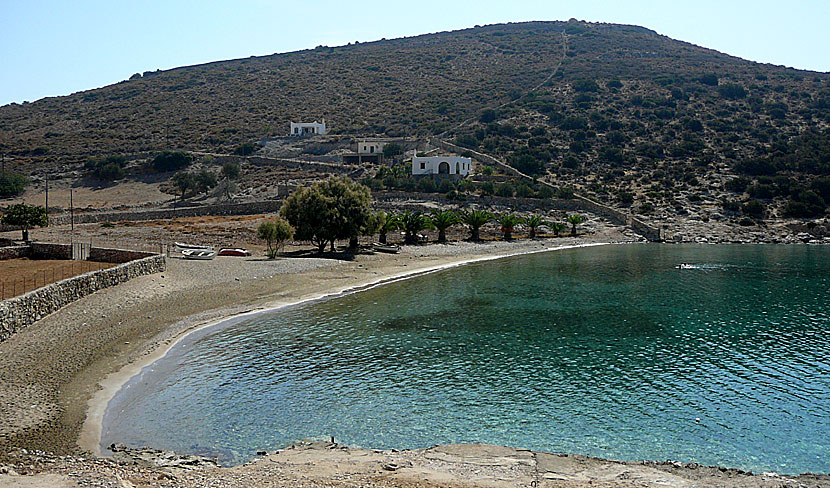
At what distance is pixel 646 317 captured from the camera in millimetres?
29984

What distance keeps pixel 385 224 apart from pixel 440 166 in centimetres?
3214

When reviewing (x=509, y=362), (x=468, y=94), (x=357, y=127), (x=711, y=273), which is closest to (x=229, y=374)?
(x=509, y=362)

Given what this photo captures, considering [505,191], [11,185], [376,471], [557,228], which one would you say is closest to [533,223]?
[557,228]

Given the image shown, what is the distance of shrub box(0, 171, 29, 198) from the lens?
83.1 meters

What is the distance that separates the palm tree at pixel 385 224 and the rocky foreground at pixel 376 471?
36.1 meters

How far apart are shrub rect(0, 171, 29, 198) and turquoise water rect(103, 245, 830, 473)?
227ft

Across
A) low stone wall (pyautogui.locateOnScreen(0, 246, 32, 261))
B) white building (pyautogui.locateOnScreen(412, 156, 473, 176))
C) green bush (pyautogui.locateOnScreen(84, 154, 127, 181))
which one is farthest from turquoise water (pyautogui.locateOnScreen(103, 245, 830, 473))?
green bush (pyautogui.locateOnScreen(84, 154, 127, 181))

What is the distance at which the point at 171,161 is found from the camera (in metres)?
95.8

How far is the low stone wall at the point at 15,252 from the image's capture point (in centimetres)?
3988

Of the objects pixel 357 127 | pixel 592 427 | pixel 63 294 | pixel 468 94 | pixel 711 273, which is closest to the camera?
pixel 592 427

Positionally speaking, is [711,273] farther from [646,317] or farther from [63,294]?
[63,294]

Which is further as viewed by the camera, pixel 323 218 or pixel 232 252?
pixel 323 218

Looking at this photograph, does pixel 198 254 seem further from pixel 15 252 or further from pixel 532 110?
pixel 532 110

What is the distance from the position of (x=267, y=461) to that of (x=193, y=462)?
1.51 metres
